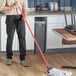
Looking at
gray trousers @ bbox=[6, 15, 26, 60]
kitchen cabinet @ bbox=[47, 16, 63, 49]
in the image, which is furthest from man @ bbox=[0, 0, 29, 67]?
kitchen cabinet @ bbox=[47, 16, 63, 49]

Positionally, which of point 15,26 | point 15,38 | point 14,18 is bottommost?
point 15,38

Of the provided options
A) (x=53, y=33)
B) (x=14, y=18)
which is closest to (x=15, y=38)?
(x=53, y=33)

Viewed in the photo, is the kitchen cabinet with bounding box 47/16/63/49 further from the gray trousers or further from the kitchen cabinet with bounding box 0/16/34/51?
the gray trousers

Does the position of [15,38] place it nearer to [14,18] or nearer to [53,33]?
[53,33]

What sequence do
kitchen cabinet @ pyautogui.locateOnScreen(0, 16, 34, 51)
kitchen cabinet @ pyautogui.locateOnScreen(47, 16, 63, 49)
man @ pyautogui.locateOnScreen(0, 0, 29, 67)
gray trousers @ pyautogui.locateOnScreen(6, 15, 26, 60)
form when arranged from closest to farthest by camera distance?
man @ pyautogui.locateOnScreen(0, 0, 29, 67)
gray trousers @ pyautogui.locateOnScreen(6, 15, 26, 60)
kitchen cabinet @ pyautogui.locateOnScreen(0, 16, 34, 51)
kitchen cabinet @ pyautogui.locateOnScreen(47, 16, 63, 49)

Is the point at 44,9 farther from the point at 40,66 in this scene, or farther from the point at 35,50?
the point at 40,66

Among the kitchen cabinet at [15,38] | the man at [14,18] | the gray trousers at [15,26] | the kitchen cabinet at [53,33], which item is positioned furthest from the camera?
the kitchen cabinet at [53,33]

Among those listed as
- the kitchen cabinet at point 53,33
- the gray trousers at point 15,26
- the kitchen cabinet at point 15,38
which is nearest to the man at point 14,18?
the gray trousers at point 15,26

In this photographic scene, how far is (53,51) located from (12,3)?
1831 millimetres

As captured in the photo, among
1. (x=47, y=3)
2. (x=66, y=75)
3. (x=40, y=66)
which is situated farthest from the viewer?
(x=47, y=3)

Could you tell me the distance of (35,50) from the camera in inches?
228

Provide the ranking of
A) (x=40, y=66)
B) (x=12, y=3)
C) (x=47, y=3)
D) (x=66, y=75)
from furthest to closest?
(x=47, y=3), (x=40, y=66), (x=12, y=3), (x=66, y=75)

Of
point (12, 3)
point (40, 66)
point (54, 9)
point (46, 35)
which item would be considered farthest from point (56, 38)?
point (12, 3)

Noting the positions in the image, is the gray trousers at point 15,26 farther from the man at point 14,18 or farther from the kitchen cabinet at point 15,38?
the kitchen cabinet at point 15,38
